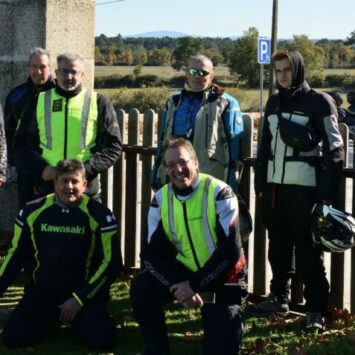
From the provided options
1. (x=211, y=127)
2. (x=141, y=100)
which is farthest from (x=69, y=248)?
(x=141, y=100)

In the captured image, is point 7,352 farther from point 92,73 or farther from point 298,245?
point 92,73

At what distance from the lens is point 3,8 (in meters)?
8.50

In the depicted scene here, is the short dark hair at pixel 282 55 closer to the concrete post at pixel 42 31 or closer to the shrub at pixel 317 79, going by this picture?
the concrete post at pixel 42 31

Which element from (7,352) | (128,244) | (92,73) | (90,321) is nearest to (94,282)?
(90,321)

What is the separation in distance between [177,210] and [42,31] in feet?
11.3

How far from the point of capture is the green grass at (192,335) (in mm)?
5742

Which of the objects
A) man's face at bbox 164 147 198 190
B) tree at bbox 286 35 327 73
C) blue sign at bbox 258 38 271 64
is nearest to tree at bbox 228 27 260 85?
tree at bbox 286 35 327 73

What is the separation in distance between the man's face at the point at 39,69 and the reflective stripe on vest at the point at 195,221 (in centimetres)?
203

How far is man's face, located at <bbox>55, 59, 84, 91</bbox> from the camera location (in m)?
6.45

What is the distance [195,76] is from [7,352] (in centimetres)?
228

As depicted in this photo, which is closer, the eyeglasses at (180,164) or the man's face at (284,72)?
the eyeglasses at (180,164)

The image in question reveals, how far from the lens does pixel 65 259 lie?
6016mm

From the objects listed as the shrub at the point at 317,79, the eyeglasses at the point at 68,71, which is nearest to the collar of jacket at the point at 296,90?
the eyeglasses at the point at 68,71

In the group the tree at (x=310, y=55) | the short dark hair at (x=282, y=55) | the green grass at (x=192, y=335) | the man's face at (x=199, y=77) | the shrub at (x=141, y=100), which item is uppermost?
the tree at (x=310, y=55)
